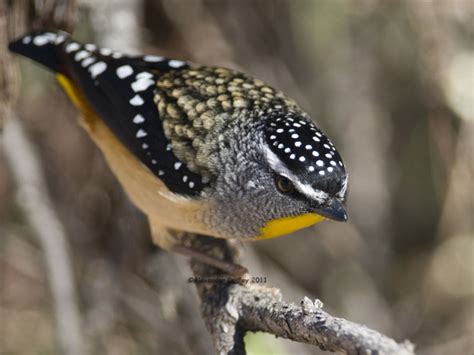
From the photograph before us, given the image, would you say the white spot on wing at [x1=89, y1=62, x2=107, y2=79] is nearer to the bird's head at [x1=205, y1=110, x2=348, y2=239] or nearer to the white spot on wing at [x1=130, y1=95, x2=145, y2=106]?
the white spot on wing at [x1=130, y1=95, x2=145, y2=106]

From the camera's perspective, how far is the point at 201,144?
13.4 ft

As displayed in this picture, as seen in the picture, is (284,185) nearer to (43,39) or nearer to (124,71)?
(124,71)

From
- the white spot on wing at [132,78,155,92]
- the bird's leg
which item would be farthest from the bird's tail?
the bird's leg

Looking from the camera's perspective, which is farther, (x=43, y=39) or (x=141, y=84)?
(x=43, y=39)

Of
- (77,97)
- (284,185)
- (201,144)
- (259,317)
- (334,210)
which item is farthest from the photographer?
(77,97)

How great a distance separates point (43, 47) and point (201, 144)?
1.18 metres

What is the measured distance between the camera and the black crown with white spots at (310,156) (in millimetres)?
3594

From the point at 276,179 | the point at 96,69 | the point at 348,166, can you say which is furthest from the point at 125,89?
the point at 348,166

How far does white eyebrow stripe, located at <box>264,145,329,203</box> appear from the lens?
3.62 meters

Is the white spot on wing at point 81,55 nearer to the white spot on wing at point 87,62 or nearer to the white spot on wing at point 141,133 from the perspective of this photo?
the white spot on wing at point 87,62

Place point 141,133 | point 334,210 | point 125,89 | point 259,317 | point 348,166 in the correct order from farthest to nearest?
point 348,166, point 125,89, point 141,133, point 334,210, point 259,317

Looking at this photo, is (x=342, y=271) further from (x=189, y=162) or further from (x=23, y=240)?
(x=189, y=162)

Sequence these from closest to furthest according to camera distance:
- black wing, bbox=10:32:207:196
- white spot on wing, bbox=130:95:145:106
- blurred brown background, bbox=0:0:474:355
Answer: black wing, bbox=10:32:207:196 < white spot on wing, bbox=130:95:145:106 < blurred brown background, bbox=0:0:474:355

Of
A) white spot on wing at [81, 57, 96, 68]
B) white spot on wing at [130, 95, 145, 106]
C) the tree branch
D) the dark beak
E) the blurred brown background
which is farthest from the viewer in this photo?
the blurred brown background
